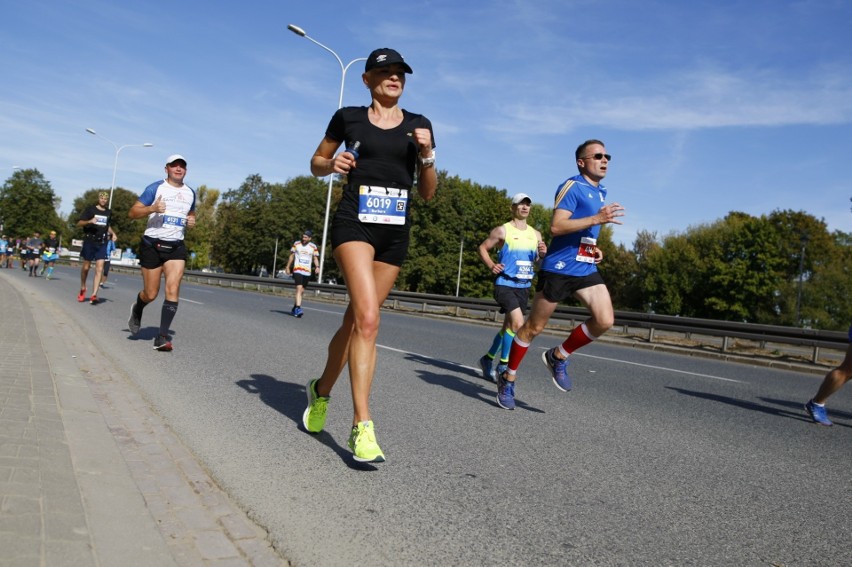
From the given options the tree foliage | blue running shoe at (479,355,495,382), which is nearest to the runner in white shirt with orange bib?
blue running shoe at (479,355,495,382)

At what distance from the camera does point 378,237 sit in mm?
4125

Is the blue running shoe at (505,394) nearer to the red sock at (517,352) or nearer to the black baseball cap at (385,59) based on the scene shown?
the red sock at (517,352)

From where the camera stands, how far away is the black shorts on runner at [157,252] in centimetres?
839

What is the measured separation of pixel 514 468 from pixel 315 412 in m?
1.27

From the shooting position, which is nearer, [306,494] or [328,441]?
[306,494]

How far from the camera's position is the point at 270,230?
3479 inches

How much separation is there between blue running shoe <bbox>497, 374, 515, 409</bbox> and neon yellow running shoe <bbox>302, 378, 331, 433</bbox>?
1.95 metres

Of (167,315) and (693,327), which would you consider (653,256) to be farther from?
(167,315)

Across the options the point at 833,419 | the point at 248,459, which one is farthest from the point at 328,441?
the point at 833,419

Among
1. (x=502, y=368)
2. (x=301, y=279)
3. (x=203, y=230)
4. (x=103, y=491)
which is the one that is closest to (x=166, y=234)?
(x=502, y=368)

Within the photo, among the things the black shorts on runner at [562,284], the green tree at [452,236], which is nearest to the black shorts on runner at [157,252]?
the black shorts on runner at [562,284]

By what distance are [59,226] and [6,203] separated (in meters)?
13.2

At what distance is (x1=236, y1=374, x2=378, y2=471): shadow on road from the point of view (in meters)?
4.06

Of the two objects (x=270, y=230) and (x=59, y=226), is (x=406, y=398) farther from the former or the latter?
(x=59, y=226)
